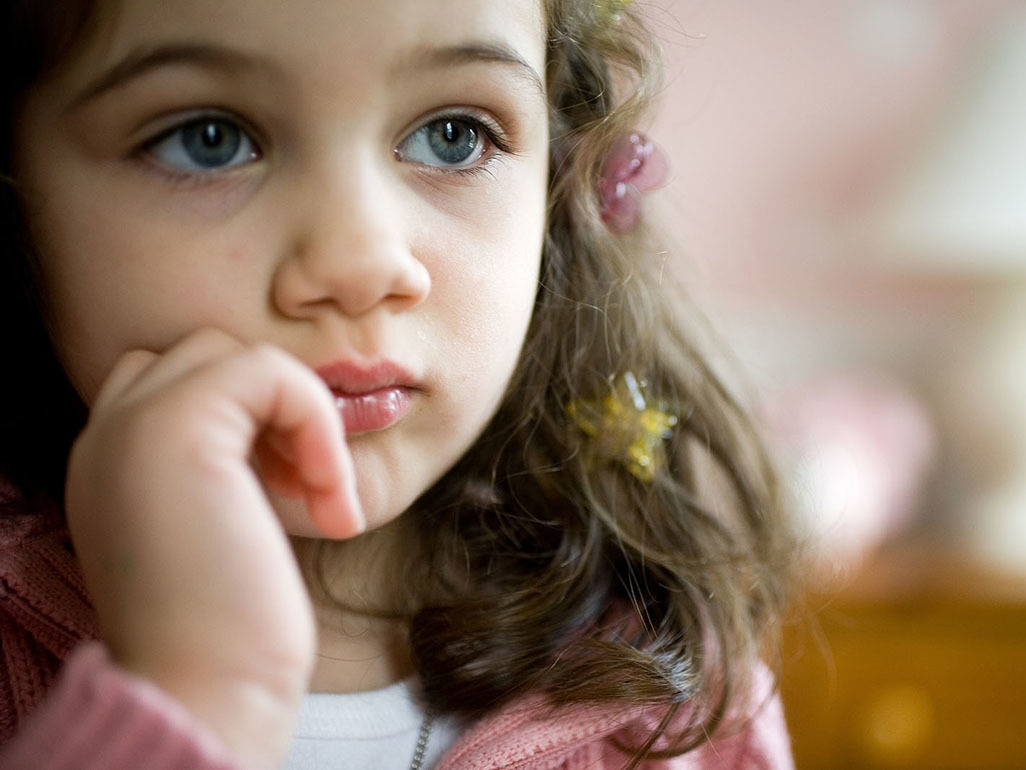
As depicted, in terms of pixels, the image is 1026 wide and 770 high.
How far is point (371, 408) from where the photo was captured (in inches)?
22.3

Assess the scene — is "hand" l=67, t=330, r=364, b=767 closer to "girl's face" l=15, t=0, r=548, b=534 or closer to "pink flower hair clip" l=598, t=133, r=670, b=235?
"girl's face" l=15, t=0, r=548, b=534

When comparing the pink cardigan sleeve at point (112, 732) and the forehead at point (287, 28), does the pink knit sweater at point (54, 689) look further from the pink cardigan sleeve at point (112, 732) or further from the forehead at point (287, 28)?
the forehead at point (287, 28)

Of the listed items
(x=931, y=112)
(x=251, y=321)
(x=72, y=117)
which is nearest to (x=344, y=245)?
(x=251, y=321)

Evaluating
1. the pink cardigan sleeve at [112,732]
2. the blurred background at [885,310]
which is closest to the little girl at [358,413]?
the pink cardigan sleeve at [112,732]

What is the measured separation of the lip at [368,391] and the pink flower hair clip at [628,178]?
0.92 feet

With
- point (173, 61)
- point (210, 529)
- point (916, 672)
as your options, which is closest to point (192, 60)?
point (173, 61)

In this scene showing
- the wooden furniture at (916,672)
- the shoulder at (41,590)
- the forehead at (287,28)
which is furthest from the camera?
the wooden furniture at (916,672)

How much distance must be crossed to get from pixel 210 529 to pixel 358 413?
0.14 meters

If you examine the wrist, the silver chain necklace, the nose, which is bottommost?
the silver chain necklace

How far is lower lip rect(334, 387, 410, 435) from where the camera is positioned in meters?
0.56

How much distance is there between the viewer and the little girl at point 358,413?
1.49 feet

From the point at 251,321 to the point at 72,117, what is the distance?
15cm

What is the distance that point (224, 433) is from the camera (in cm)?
47

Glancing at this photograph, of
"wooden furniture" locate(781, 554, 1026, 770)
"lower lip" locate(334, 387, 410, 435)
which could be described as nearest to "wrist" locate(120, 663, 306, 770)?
"lower lip" locate(334, 387, 410, 435)
